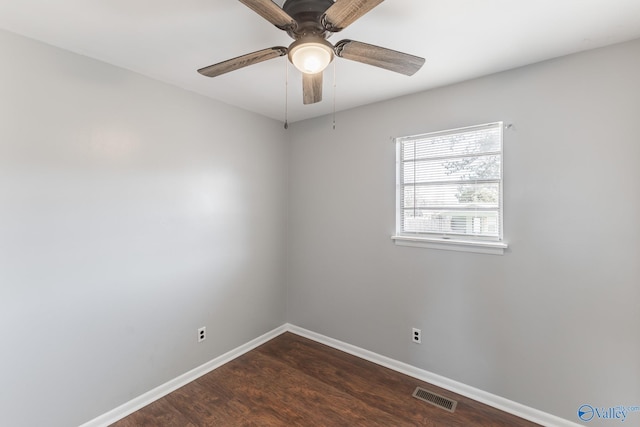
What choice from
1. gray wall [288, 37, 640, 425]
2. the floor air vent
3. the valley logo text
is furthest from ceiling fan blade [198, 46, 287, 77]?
the valley logo text

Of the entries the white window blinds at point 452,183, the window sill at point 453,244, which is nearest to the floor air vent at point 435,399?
the window sill at point 453,244

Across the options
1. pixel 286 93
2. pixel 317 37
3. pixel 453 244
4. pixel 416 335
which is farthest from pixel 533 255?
pixel 286 93

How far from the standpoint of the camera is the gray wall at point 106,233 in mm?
1611

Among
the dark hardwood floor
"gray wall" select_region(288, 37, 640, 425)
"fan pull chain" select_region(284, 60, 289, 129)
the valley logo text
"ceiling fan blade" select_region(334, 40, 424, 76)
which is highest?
"fan pull chain" select_region(284, 60, 289, 129)

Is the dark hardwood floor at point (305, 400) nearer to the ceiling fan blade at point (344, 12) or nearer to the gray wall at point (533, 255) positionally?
the gray wall at point (533, 255)

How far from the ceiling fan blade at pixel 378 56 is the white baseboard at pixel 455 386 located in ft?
7.96

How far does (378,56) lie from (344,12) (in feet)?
1.17

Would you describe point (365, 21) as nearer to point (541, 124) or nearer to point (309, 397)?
point (541, 124)

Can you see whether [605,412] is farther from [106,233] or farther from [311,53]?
[106,233]

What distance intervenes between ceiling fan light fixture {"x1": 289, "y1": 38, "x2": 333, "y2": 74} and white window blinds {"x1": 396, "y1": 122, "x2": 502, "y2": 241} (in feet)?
4.80

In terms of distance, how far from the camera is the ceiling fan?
1057mm

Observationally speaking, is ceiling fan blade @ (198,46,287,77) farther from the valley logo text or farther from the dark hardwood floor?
the valley logo text

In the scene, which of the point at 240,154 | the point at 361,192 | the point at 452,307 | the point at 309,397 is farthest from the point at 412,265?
the point at 240,154

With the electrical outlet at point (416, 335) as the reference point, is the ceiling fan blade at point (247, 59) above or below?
above
